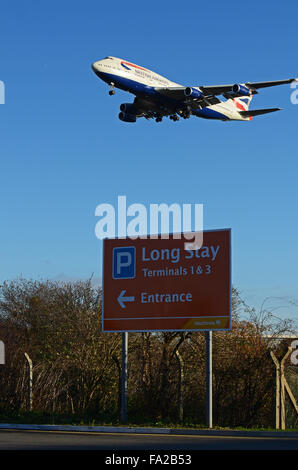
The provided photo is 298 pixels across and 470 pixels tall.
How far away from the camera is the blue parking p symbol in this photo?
68.4ft

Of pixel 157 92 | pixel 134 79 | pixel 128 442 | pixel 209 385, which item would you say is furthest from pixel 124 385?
pixel 157 92

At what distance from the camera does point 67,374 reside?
2222cm

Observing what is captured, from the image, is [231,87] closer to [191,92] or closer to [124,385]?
[191,92]

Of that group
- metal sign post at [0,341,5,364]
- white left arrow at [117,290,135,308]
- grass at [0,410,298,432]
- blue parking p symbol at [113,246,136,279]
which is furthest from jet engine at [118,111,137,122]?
grass at [0,410,298,432]

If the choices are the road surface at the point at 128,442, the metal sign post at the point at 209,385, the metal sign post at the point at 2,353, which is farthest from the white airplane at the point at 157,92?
the road surface at the point at 128,442

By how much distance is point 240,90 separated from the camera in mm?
42844

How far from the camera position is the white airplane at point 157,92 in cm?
4059

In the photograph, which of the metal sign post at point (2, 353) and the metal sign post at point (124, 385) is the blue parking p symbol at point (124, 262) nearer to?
the metal sign post at point (124, 385)

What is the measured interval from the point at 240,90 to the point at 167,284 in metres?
25.1
